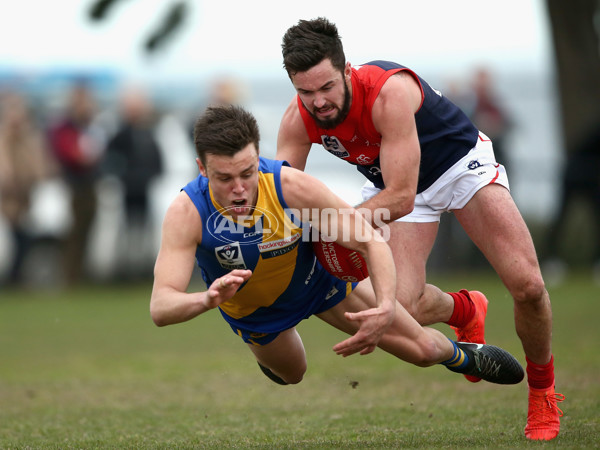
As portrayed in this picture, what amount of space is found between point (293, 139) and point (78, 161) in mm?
9088

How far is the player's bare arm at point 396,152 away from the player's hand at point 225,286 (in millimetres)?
1419

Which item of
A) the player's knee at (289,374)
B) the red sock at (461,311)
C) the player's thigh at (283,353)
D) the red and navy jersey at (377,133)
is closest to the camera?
the red and navy jersey at (377,133)

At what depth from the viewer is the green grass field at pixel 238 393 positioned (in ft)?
20.0

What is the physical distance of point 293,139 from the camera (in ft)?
21.3

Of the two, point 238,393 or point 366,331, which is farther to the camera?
point 238,393

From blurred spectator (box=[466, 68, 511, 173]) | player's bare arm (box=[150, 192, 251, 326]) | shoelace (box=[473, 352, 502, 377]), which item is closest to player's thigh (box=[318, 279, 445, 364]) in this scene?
shoelace (box=[473, 352, 502, 377])

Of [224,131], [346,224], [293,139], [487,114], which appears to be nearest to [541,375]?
[346,224]

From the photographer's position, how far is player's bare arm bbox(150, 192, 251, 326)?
480 cm

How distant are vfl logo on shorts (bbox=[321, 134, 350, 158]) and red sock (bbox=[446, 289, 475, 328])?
1.34 m

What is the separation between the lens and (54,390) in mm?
8438

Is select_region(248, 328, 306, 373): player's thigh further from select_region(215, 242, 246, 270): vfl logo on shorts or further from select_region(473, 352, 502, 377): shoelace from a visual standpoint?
select_region(473, 352, 502, 377): shoelace

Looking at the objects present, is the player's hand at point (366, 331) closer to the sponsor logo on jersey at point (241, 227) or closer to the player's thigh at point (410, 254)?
the sponsor logo on jersey at point (241, 227)

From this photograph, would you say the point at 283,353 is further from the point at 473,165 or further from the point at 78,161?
the point at 78,161

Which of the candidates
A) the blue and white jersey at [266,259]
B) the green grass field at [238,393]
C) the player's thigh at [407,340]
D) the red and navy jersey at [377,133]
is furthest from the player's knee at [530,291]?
the blue and white jersey at [266,259]
